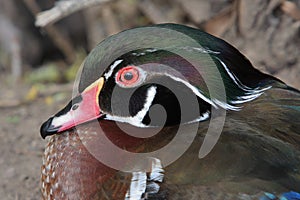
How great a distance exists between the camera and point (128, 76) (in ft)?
6.79

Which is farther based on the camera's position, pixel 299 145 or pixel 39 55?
pixel 39 55

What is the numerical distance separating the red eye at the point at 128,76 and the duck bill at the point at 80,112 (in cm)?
7

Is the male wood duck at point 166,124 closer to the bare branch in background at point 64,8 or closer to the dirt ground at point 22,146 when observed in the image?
the dirt ground at point 22,146

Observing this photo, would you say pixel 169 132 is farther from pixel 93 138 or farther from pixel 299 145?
pixel 299 145

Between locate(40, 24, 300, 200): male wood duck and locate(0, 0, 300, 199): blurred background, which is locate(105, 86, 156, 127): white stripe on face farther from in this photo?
locate(0, 0, 300, 199): blurred background

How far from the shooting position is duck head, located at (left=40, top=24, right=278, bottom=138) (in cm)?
207

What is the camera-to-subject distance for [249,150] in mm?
1947

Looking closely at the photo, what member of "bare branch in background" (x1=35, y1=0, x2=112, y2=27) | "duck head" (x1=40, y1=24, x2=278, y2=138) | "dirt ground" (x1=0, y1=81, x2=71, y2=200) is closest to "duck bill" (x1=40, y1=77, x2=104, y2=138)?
"duck head" (x1=40, y1=24, x2=278, y2=138)

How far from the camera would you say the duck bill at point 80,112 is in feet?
6.97

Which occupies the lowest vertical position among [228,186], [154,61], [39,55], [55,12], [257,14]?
[39,55]

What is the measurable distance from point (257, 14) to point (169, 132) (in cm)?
150

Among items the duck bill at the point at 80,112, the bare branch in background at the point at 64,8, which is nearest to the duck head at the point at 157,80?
the duck bill at the point at 80,112

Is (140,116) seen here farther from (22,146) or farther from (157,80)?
(22,146)

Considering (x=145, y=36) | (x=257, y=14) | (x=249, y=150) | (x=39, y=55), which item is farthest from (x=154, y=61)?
(x=39, y=55)
